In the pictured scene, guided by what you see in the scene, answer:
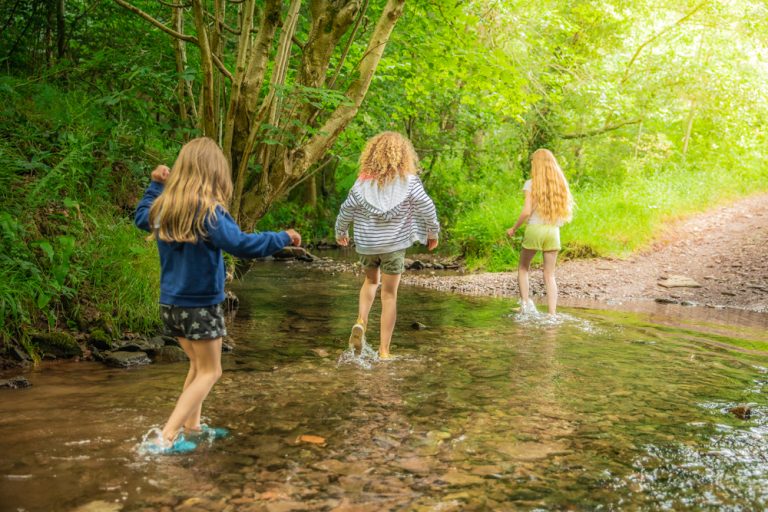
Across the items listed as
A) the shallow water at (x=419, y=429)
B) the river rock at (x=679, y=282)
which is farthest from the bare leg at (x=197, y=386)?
the river rock at (x=679, y=282)

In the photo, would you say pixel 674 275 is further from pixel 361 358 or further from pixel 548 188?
pixel 361 358

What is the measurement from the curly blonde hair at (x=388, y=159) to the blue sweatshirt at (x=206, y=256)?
270 centimetres

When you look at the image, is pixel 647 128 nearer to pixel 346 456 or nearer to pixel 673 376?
pixel 673 376

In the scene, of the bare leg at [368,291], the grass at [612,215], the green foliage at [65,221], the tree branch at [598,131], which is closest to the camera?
the green foliage at [65,221]

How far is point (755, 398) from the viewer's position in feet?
17.9

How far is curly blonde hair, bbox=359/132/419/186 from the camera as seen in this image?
6.70m

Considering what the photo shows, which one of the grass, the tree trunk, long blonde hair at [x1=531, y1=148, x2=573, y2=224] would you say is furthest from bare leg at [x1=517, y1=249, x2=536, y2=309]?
the tree trunk

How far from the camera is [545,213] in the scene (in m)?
9.63

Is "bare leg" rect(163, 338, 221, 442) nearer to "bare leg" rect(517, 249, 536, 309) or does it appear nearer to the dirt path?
"bare leg" rect(517, 249, 536, 309)

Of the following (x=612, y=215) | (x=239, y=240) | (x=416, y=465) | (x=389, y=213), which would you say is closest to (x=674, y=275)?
(x=612, y=215)

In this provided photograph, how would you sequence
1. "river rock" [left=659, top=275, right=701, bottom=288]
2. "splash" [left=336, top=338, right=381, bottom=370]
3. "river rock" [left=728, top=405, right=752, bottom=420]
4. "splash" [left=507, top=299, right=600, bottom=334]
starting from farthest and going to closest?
"river rock" [left=659, top=275, right=701, bottom=288]
"splash" [left=507, top=299, right=600, bottom=334]
"splash" [left=336, top=338, right=381, bottom=370]
"river rock" [left=728, top=405, right=752, bottom=420]

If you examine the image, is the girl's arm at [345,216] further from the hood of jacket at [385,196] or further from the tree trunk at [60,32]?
the tree trunk at [60,32]

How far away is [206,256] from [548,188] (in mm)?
6401

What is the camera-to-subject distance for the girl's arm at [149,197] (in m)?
4.37
